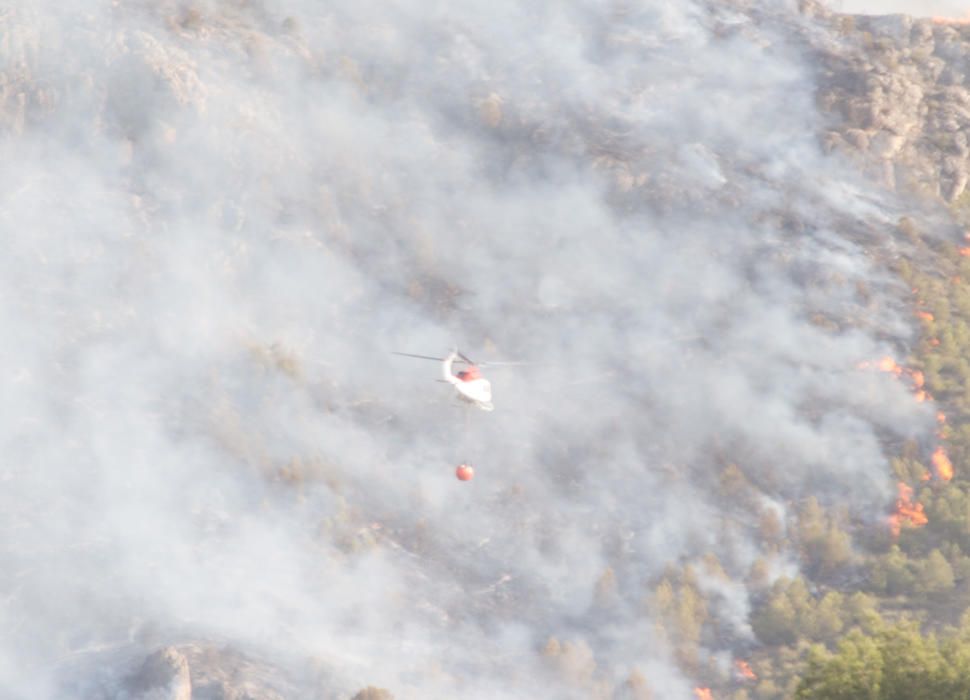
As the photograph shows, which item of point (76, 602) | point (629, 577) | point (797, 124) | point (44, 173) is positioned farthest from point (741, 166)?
point (76, 602)

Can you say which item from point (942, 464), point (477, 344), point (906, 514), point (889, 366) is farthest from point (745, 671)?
point (477, 344)

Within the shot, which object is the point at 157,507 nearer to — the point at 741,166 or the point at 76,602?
the point at 76,602

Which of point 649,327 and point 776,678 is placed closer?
point 776,678

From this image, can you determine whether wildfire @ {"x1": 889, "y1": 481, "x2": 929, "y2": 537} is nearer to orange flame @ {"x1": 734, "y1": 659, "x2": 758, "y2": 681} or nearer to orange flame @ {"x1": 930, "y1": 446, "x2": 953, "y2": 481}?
orange flame @ {"x1": 930, "y1": 446, "x2": 953, "y2": 481}

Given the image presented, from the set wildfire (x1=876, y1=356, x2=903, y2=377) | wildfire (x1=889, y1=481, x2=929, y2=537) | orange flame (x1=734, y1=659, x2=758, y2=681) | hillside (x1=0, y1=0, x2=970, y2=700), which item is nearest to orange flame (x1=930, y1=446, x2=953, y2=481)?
hillside (x1=0, y1=0, x2=970, y2=700)

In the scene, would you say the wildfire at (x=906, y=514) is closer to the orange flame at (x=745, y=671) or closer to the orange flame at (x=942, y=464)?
the orange flame at (x=942, y=464)

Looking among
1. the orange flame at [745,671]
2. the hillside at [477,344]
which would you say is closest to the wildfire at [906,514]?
the hillside at [477,344]

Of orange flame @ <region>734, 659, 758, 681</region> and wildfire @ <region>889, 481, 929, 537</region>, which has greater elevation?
wildfire @ <region>889, 481, 929, 537</region>
